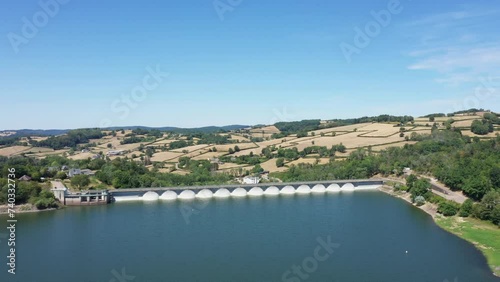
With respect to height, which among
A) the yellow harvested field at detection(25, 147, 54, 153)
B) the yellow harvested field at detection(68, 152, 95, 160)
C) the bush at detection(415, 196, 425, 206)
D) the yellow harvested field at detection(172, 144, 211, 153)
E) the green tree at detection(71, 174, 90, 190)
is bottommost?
the bush at detection(415, 196, 425, 206)

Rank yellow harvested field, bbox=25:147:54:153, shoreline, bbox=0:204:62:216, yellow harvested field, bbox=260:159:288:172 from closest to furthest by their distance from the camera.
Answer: shoreline, bbox=0:204:62:216 < yellow harvested field, bbox=260:159:288:172 < yellow harvested field, bbox=25:147:54:153

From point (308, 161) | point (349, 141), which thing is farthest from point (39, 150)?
point (349, 141)

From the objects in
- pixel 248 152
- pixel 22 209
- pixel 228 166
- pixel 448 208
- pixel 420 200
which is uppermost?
pixel 248 152

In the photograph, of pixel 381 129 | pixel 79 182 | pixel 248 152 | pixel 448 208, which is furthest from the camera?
pixel 381 129

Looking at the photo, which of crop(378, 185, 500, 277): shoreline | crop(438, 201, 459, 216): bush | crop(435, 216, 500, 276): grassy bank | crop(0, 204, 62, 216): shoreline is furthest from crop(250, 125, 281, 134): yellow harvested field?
crop(435, 216, 500, 276): grassy bank

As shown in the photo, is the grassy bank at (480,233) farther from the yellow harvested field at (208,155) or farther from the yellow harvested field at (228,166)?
the yellow harvested field at (208,155)

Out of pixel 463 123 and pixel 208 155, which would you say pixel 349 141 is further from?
pixel 208 155

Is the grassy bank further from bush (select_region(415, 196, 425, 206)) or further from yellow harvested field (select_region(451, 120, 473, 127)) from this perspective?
yellow harvested field (select_region(451, 120, 473, 127))
